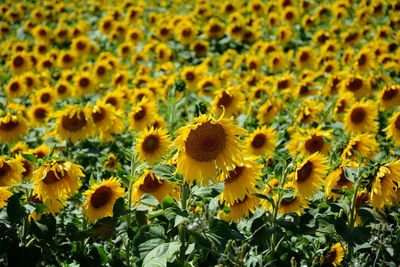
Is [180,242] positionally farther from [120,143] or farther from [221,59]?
[221,59]

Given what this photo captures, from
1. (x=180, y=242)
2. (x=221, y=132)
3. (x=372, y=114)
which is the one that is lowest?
(x=372, y=114)

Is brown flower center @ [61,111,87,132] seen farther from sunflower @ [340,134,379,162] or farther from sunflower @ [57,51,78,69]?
sunflower @ [57,51,78,69]

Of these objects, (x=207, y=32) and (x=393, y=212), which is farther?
(x=207, y=32)

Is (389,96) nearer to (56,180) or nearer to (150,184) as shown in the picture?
(150,184)

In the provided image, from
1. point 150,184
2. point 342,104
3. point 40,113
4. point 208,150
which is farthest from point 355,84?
point 40,113

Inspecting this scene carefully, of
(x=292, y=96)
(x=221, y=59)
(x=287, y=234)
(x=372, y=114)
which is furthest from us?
(x=221, y=59)

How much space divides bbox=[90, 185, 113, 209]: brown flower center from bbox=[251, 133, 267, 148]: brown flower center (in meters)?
1.91

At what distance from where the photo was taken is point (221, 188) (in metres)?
3.32

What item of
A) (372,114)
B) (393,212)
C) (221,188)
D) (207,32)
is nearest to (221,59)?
(207,32)

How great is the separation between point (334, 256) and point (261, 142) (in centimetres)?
180

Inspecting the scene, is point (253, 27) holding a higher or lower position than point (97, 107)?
lower

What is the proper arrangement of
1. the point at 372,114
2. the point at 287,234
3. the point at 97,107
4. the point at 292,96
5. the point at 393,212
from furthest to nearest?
the point at 292,96
the point at 97,107
the point at 372,114
the point at 393,212
the point at 287,234

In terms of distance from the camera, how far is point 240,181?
3469mm

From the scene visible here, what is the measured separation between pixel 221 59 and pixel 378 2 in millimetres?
2971
